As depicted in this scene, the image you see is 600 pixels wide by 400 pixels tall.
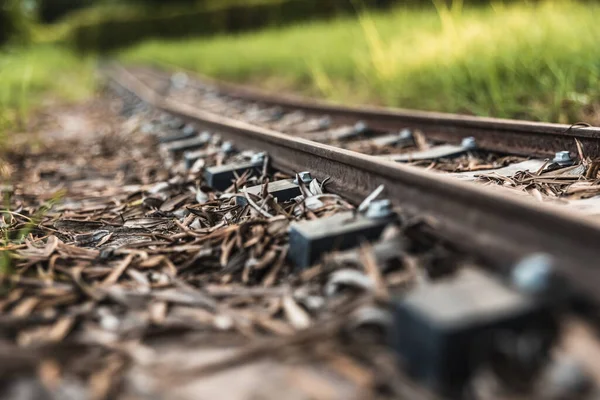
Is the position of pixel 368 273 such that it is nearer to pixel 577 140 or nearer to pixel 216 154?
pixel 577 140

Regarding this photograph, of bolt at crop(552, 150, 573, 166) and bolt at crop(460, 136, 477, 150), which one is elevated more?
bolt at crop(552, 150, 573, 166)

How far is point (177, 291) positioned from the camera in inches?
74.6

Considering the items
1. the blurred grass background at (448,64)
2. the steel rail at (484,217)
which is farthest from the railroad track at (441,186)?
the blurred grass background at (448,64)

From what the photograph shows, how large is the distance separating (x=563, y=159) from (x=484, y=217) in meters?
1.35

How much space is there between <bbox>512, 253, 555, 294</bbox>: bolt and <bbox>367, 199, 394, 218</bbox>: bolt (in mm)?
639

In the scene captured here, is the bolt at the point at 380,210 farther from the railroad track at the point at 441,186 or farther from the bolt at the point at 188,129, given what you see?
the bolt at the point at 188,129

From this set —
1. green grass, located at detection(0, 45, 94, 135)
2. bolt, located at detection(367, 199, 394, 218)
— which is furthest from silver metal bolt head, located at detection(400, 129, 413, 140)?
green grass, located at detection(0, 45, 94, 135)

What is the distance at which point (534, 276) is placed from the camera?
53.1 inches

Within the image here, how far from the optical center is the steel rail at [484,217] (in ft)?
4.76

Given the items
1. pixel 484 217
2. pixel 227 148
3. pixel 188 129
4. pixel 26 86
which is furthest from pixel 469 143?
pixel 26 86

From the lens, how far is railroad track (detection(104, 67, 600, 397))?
54.9 inches

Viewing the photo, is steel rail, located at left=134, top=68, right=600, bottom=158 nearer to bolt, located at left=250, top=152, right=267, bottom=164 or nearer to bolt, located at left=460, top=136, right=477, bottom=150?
bolt, located at left=460, top=136, right=477, bottom=150

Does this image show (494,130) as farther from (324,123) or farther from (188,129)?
(188,129)

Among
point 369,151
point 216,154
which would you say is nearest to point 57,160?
point 216,154
